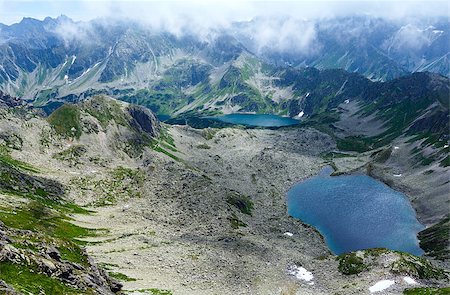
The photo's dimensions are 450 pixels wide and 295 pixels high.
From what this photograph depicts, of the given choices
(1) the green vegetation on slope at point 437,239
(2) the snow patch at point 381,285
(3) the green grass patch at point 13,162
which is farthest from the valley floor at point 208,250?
(1) the green vegetation on slope at point 437,239

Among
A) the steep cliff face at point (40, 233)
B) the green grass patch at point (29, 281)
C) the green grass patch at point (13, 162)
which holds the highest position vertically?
the green grass patch at point (13, 162)

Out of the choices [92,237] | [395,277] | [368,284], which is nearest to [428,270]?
[395,277]

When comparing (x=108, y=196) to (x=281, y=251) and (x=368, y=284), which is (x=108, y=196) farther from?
(x=368, y=284)

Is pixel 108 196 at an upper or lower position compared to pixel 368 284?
lower

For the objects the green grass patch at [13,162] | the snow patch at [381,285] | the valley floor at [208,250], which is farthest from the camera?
the green grass patch at [13,162]

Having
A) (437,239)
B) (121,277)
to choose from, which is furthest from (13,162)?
(437,239)

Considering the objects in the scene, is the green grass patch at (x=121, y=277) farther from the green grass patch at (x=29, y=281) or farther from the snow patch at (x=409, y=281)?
the snow patch at (x=409, y=281)

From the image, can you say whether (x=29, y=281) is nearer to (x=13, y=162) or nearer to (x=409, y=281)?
(x=409, y=281)
